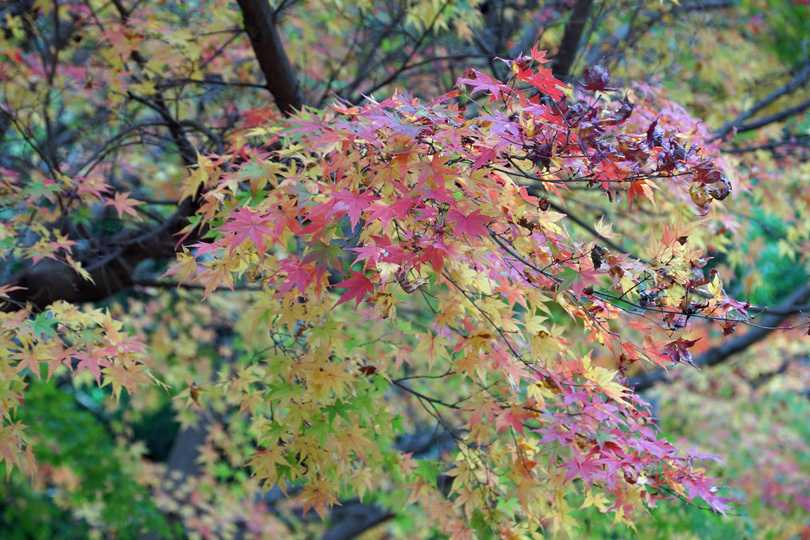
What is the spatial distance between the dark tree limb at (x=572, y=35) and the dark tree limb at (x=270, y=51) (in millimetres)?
1384

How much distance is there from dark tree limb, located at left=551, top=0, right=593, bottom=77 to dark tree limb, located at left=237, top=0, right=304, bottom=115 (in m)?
1.38

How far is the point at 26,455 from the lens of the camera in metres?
2.00

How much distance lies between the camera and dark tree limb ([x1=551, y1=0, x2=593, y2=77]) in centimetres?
333

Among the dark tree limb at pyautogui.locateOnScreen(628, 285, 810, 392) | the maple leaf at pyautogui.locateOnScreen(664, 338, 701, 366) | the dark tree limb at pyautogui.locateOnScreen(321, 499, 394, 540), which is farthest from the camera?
the dark tree limb at pyautogui.locateOnScreen(321, 499, 394, 540)

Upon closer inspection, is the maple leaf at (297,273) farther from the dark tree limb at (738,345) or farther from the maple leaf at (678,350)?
the dark tree limb at (738,345)

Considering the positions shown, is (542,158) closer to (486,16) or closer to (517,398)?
(517,398)

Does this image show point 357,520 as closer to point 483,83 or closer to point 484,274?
point 484,274

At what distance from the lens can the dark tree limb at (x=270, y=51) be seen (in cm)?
272

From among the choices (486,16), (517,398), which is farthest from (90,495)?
(486,16)

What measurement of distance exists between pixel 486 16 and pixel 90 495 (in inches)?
215

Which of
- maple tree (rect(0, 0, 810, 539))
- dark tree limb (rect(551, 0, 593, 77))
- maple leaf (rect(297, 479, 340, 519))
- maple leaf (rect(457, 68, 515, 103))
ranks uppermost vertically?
dark tree limb (rect(551, 0, 593, 77))

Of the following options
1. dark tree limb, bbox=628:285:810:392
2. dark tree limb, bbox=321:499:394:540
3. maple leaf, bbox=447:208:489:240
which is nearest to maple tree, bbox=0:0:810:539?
maple leaf, bbox=447:208:489:240

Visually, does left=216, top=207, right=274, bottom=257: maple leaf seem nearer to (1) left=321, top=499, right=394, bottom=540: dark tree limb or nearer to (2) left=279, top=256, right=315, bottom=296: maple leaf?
(2) left=279, top=256, right=315, bottom=296: maple leaf

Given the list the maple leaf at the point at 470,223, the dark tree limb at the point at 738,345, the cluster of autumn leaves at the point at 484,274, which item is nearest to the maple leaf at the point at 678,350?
the cluster of autumn leaves at the point at 484,274
